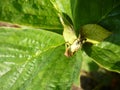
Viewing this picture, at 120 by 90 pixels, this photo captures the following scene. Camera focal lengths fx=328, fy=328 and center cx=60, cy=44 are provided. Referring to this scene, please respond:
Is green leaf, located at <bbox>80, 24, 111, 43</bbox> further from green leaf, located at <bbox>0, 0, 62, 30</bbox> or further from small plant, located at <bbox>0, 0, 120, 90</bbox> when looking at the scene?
green leaf, located at <bbox>0, 0, 62, 30</bbox>

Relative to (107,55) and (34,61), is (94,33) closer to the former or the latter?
(107,55)

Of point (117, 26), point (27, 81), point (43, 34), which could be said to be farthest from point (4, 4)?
point (117, 26)

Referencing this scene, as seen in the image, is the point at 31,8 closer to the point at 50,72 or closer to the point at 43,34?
the point at 43,34

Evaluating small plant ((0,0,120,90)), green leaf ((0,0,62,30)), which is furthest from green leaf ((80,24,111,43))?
green leaf ((0,0,62,30))

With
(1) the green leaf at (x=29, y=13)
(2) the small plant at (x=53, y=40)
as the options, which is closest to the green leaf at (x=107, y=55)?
(2) the small plant at (x=53, y=40)

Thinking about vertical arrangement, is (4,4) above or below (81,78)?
above

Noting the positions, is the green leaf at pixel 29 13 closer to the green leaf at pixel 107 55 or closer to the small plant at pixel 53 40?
the small plant at pixel 53 40
